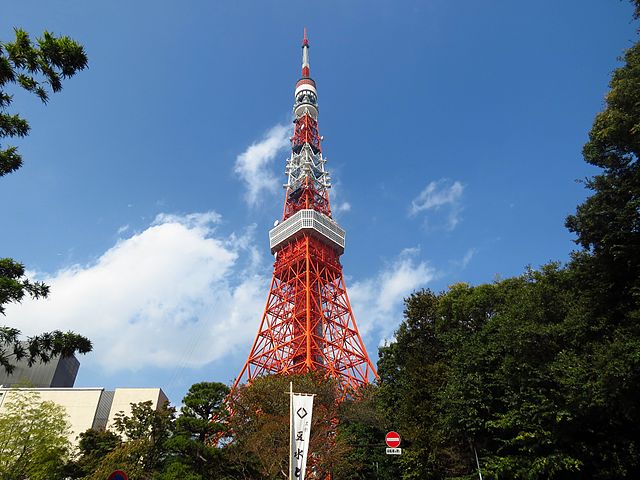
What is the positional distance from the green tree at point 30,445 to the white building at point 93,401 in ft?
35.9

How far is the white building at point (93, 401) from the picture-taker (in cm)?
2998

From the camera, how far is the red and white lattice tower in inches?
1329

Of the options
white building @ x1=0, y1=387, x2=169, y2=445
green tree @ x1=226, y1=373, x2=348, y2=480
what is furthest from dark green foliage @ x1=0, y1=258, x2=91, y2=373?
white building @ x1=0, y1=387, x2=169, y2=445

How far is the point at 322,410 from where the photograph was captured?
786 inches

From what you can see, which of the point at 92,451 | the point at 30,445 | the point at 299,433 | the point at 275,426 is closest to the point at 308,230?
the point at 275,426

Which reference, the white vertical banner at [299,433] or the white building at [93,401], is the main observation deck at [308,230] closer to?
the white building at [93,401]

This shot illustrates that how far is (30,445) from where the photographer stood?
18.3 metres

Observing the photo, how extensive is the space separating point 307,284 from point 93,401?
1726cm

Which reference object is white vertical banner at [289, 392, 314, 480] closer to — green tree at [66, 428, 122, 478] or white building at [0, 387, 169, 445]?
green tree at [66, 428, 122, 478]

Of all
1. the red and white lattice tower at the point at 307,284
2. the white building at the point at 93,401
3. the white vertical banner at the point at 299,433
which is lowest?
the white vertical banner at the point at 299,433

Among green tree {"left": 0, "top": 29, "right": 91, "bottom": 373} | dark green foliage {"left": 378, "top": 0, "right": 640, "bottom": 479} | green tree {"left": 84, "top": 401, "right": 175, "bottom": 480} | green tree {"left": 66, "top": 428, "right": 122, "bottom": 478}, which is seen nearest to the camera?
green tree {"left": 0, "top": 29, "right": 91, "bottom": 373}

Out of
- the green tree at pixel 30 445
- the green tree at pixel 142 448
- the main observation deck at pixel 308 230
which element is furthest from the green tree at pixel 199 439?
the main observation deck at pixel 308 230

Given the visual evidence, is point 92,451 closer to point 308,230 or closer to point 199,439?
point 199,439

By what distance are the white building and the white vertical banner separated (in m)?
22.6
